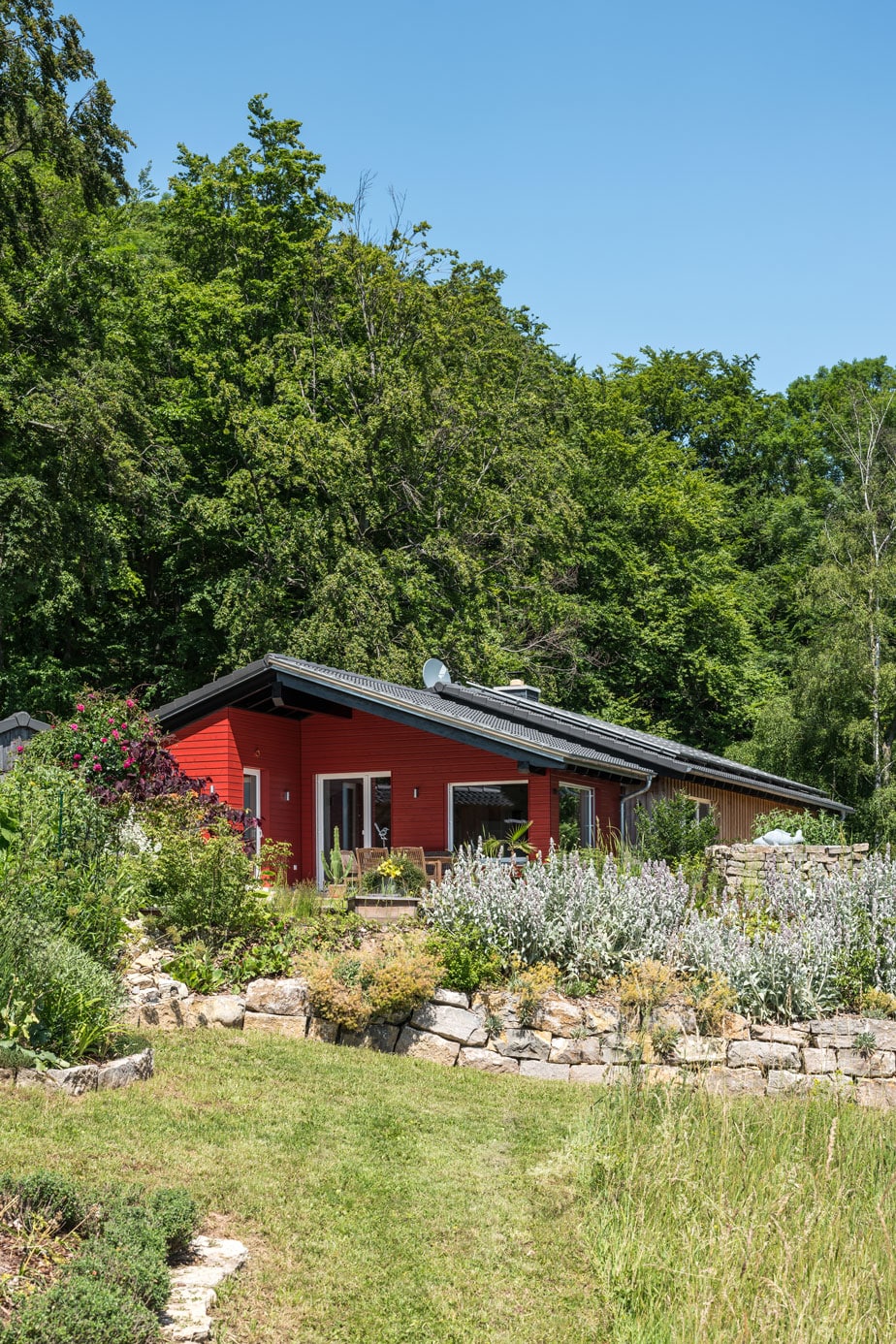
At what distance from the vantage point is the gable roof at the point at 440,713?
664 inches

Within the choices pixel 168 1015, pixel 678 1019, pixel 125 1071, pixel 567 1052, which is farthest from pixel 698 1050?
pixel 125 1071

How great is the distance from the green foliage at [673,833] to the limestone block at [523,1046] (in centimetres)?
657

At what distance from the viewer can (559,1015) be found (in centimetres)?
1073

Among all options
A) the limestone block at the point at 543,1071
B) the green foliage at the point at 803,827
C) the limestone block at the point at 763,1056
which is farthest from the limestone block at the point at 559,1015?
the green foliage at the point at 803,827

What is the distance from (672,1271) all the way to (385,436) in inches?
951

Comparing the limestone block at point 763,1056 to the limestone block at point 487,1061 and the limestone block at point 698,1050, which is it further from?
the limestone block at point 487,1061

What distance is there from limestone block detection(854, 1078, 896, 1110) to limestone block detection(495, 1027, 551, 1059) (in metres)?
2.52

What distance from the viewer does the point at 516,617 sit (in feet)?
104

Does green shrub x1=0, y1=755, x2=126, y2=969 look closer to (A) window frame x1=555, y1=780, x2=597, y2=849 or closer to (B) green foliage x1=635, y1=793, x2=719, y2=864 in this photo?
(B) green foliage x1=635, y1=793, x2=719, y2=864

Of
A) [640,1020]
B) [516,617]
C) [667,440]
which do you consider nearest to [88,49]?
[516,617]

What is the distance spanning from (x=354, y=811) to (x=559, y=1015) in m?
9.61

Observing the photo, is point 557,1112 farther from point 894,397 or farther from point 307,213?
point 894,397

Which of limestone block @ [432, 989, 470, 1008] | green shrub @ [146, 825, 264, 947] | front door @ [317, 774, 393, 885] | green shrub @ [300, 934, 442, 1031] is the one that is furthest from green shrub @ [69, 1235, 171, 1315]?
front door @ [317, 774, 393, 885]

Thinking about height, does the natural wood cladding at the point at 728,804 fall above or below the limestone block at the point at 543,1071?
above
